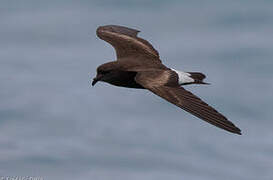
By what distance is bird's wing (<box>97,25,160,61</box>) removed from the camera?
50.3ft

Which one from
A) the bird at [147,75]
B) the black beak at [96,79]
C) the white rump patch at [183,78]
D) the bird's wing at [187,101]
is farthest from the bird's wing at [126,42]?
the bird's wing at [187,101]

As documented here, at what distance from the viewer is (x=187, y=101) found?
10992 mm

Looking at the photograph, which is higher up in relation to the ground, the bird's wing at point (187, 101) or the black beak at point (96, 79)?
the black beak at point (96, 79)

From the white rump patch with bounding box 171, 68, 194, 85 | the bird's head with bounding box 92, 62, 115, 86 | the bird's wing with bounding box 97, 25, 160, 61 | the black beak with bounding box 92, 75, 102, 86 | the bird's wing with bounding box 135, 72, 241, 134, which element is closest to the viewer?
the bird's wing with bounding box 135, 72, 241, 134

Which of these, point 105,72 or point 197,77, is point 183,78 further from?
point 105,72

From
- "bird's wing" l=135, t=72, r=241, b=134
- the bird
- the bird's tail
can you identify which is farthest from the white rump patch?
"bird's wing" l=135, t=72, r=241, b=134

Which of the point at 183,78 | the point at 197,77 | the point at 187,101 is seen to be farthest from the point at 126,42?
the point at 187,101

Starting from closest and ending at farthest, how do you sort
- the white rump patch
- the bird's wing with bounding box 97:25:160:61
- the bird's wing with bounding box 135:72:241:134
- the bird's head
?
the bird's wing with bounding box 135:72:241:134, the white rump patch, the bird's head, the bird's wing with bounding box 97:25:160:61

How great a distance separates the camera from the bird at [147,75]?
34.5ft

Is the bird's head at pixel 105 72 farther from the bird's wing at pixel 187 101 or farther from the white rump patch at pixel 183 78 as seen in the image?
the white rump patch at pixel 183 78

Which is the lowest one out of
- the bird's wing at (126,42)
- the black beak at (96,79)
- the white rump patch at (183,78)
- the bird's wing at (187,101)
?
the bird's wing at (187,101)

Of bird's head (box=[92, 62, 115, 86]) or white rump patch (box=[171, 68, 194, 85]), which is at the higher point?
bird's head (box=[92, 62, 115, 86])

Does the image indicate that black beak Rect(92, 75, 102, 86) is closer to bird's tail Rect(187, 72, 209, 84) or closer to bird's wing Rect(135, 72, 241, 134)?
bird's wing Rect(135, 72, 241, 134)

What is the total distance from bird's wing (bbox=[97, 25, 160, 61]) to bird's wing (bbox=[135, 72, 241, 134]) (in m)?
2.87
